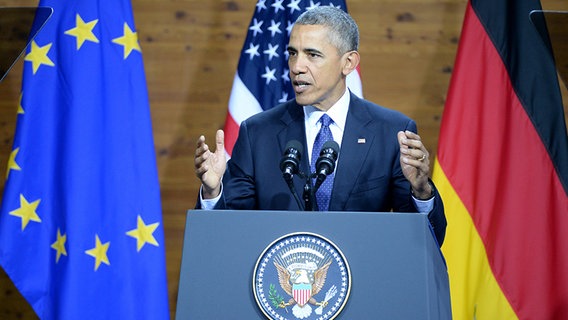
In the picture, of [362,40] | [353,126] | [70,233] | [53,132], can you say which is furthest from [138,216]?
[362,40]

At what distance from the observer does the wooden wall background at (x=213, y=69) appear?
149 inches

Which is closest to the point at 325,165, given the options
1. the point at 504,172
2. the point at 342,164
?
the point at 342,164

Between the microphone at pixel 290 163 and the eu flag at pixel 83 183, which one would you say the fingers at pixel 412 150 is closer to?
the microphone at pixel 290 163

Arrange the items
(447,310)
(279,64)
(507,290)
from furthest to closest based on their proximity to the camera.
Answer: (279,64) < (507,290) < (447,310)

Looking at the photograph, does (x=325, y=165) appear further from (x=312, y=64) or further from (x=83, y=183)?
(x=83, y=183)

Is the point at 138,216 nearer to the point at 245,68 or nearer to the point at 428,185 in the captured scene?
the point at 245,68

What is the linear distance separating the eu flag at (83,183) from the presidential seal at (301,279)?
5.24 feet

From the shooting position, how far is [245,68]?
3.41m

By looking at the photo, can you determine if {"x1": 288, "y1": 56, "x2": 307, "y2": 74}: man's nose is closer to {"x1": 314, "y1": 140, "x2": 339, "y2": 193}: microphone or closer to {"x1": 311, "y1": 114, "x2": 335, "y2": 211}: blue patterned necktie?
{"x1": 311, "y1": 114, "x2": 335, "y2": 211}: blue patterned necktie

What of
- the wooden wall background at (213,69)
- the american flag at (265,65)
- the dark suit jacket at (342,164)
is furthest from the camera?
the wooden wall background at (213,69)

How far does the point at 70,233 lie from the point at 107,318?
392 millimetres

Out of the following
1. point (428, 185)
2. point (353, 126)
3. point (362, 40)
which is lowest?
point (428, 185)

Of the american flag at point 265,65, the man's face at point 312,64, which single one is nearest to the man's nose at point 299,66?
the man's face at point 312,64

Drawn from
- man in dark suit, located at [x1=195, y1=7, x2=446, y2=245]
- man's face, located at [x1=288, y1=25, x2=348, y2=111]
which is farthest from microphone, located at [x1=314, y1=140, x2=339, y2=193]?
man's face, located at [x1=288, y1=25, x2=348, y2=111]
